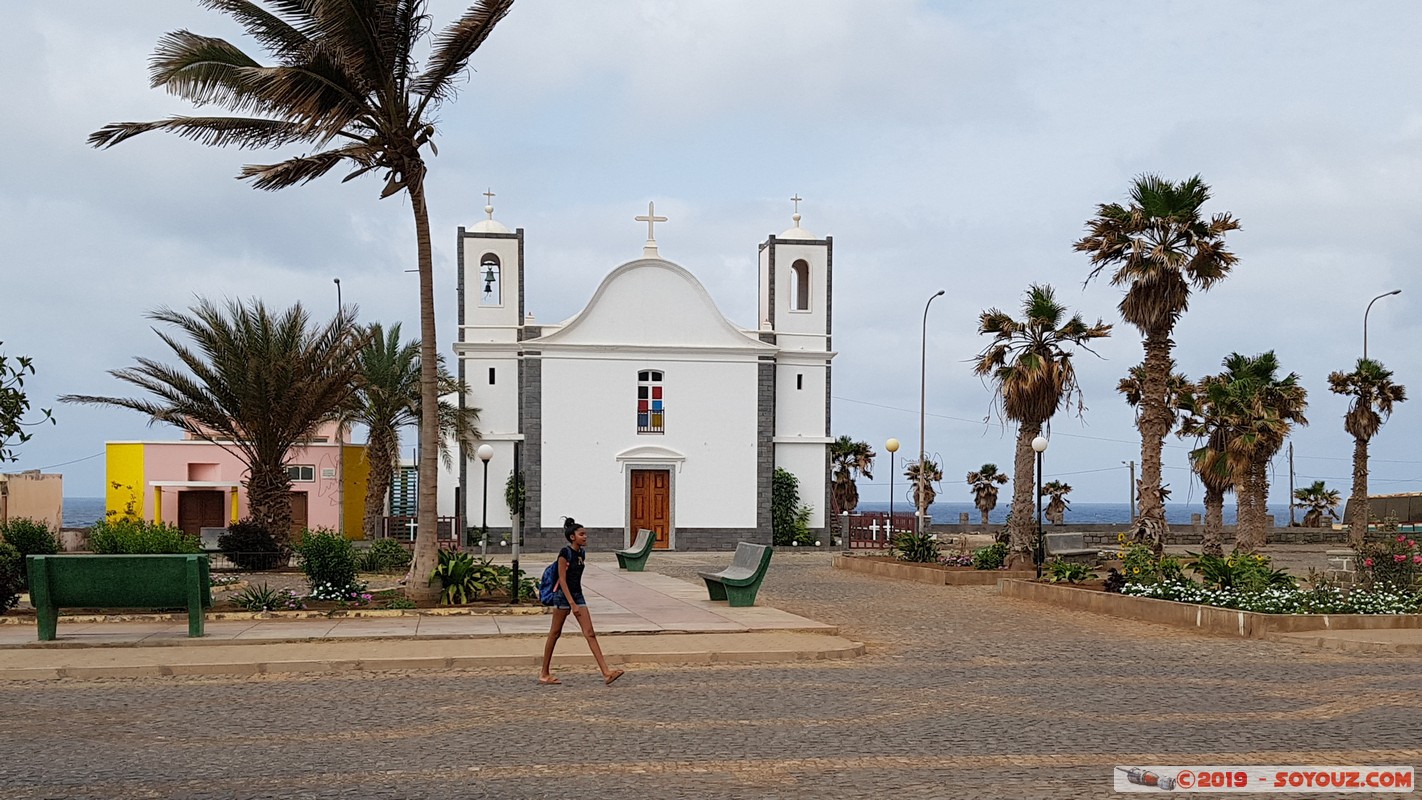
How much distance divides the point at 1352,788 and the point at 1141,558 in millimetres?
12513

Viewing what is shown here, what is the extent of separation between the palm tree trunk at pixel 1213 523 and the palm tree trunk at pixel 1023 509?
4.56 m

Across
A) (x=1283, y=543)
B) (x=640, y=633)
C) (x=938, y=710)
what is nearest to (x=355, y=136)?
(x=640, y=633)

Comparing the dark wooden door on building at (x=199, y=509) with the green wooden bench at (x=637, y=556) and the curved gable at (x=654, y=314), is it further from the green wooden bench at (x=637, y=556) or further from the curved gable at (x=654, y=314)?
the green wooden bench at (x=637, y=556)

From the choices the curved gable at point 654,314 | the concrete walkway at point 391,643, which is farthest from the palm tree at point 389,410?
the concrete walkway at point 391,643

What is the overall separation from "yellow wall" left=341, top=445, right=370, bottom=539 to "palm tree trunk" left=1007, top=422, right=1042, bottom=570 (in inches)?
1070

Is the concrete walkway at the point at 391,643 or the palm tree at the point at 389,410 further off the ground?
the palm tree at the point at 389,410

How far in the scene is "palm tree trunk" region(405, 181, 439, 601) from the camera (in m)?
17.9

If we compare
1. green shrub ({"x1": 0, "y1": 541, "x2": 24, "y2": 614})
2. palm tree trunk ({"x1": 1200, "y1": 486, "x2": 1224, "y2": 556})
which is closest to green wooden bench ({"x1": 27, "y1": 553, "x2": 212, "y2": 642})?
green shrub ({"x1": 0, "y1": 541, "x2": 24, "y2": 614})

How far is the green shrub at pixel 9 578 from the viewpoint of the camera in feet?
53.6

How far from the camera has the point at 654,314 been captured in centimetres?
4191

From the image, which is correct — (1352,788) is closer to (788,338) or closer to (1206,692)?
(1206,692)

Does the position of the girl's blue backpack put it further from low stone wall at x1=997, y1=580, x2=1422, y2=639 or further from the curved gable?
the curved gable

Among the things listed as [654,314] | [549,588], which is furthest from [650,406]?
[549,588]

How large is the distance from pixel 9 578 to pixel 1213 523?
26454 mm
